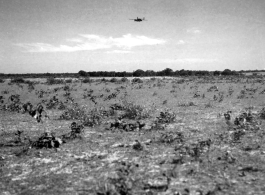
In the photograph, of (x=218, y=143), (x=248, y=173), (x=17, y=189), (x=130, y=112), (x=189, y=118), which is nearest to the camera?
(x=17, y=189)

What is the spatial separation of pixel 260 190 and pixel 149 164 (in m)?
2.18

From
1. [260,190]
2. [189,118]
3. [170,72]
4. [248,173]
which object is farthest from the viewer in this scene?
[170,72]

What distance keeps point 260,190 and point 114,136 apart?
458 centimetres

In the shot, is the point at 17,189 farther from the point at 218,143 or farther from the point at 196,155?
the point at 218,143

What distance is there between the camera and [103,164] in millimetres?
5266

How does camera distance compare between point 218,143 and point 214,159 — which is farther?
point 218,143

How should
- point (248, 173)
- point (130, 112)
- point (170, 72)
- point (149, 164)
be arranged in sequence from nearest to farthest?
point (248, 173) < point (149, 164) < point (130, 112) < point (170, 72)

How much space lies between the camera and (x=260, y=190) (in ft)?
12.8

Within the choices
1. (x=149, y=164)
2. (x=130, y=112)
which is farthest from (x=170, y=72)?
(x=149, y=164)

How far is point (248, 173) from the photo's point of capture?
4555 millimetres

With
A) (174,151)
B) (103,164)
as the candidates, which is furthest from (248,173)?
(103,164)

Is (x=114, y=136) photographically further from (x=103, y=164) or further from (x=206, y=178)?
(x=206, y=178)

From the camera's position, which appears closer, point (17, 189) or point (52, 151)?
point (17, 189)

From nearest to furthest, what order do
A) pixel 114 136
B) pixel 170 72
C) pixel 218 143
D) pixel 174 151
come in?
pixel 174 151 < pixel 218 143 < pixel 114 136 < pixel 170 72
